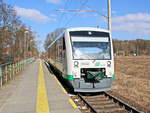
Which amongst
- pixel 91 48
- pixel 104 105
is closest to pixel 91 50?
pixel 91 48

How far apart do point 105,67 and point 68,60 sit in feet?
5.25

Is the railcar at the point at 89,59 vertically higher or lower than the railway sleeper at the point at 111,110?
higher

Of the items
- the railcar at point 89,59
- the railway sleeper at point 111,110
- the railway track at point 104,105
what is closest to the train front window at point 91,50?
the railcar at point 89,59

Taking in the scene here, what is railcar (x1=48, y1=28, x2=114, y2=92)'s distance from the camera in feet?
28.9

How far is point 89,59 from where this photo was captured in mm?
9133

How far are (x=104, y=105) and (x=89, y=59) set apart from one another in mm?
2396

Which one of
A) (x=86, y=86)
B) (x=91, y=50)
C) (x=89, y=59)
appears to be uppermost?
(x=91, y=50)

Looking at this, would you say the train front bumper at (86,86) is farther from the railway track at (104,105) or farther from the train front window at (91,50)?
the train front window at (91,50)

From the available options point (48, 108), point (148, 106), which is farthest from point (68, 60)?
point (148, 106)

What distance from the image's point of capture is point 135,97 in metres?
8.56

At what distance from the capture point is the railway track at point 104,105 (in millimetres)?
6512

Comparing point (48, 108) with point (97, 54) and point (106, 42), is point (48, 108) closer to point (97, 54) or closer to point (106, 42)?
point (97, 54)

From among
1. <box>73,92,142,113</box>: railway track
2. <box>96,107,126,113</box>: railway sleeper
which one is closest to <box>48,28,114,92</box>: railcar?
<box>73,92,142,113</box>: railway track

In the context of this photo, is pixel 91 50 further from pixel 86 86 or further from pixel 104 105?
pixel 104 105
